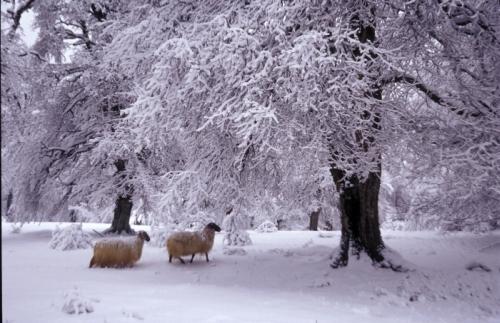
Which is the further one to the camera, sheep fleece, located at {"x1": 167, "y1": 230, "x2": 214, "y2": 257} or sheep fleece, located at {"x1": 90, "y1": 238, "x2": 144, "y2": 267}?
sheep fleece, located at {"x1": 167, "y1": 230, "x2": 214, "y2": 257}

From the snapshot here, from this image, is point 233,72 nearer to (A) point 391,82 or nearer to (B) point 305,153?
(B) point 305,153

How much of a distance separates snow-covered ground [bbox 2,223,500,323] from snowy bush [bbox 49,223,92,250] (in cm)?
37

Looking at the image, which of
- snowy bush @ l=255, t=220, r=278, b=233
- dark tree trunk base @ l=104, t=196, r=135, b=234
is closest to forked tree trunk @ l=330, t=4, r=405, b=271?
dark tree trunk base @ l=104, t=196, r=135, b=234

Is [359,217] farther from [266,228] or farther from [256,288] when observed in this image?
[266,228]

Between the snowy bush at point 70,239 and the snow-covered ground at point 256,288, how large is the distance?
375 millimetres

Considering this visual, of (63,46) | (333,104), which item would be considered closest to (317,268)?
(333,104)

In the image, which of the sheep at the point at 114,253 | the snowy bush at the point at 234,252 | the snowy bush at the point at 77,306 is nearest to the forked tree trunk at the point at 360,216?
the snowy bush at the point at 234,252

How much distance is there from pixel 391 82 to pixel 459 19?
1.75 m

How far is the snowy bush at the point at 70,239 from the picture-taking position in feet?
41.0

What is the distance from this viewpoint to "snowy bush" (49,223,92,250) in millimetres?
12500

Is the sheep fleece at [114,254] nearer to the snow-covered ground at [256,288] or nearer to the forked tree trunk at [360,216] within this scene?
the snow-covered ground at [256,288]

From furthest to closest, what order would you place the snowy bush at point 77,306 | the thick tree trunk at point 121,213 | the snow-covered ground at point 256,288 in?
the thick tree trunk at point 121,213, the snow-covered ground at point 256,288, the snowy bush at point 77,306

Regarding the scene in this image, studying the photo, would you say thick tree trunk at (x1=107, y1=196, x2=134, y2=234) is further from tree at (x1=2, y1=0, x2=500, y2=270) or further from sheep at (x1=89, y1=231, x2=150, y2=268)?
tree at (x1=2, y1=0, x2=500, y2=270)

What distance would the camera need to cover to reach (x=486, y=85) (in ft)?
27.0
